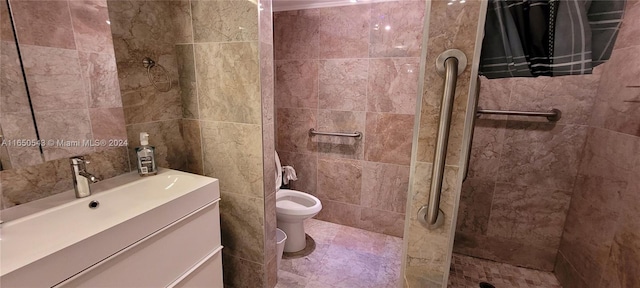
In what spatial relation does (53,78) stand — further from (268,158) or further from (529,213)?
(529,213)

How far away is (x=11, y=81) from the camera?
0.91m

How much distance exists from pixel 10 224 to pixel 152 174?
502 mm

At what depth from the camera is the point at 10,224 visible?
0.88 meters

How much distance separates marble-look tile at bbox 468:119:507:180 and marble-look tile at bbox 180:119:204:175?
1.86 metres

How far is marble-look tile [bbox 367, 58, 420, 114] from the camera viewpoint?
202 cm

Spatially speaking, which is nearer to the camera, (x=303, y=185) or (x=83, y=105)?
(x=83, y=105)

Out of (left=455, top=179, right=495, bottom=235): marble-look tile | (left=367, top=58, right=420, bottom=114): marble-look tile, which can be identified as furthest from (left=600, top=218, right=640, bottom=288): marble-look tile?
(left=367, top=58, right=420, bottom=114): marble-look tile

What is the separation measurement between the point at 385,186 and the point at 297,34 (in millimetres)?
1569

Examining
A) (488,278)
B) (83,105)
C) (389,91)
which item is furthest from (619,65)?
(83,105)

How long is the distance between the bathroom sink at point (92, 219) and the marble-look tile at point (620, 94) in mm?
2057

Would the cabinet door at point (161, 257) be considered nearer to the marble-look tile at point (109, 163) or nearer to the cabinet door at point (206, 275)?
the cabinet door at point (206, 275)

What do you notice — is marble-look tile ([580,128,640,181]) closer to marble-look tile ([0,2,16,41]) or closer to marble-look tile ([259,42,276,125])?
marble-look tile ([259,42,276,125])

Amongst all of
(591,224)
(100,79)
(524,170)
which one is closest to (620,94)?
(524,170)

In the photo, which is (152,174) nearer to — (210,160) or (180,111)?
(210,160)
